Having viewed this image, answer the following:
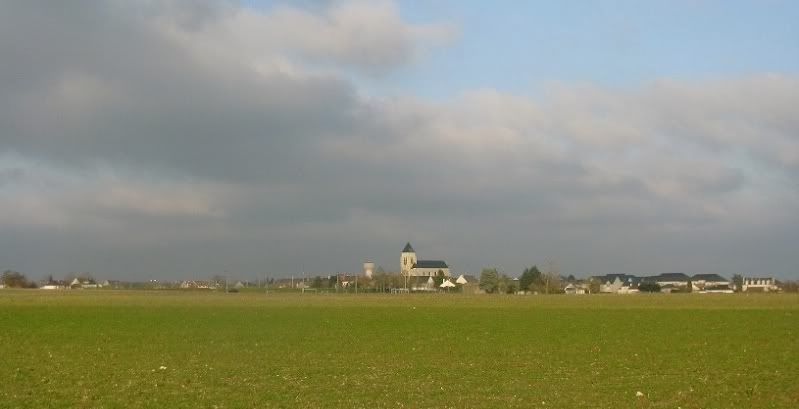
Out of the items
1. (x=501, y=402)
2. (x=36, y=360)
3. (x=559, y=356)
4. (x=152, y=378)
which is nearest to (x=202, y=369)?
(x=152, y=378)

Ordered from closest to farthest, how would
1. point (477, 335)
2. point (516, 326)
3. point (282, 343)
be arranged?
point (282, 343) < point (477, 335) < point (516, 326)

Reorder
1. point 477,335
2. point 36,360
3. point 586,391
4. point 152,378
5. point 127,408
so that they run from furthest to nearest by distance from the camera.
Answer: point 477,335, point 36,360, point 152,378, point 586,391, point 127,408

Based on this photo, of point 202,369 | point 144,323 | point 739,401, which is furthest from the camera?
point 144,323

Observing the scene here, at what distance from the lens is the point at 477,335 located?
1657 inches

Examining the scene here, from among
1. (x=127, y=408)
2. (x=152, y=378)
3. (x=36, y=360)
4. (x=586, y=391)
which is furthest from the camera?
(x=36, y=360)

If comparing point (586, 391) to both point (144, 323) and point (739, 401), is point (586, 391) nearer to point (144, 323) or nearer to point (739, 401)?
point (739, 401)

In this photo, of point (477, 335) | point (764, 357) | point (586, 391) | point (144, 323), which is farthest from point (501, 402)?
point (144, 323)

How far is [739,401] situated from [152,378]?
15.4 m

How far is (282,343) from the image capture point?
120 ft

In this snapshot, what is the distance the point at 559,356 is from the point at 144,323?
111 ft

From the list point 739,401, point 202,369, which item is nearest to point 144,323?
point 202,369

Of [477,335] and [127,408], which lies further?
[477,335]

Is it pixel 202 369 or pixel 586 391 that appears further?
pixel 202 369

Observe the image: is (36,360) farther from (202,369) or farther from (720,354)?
(720,354)
